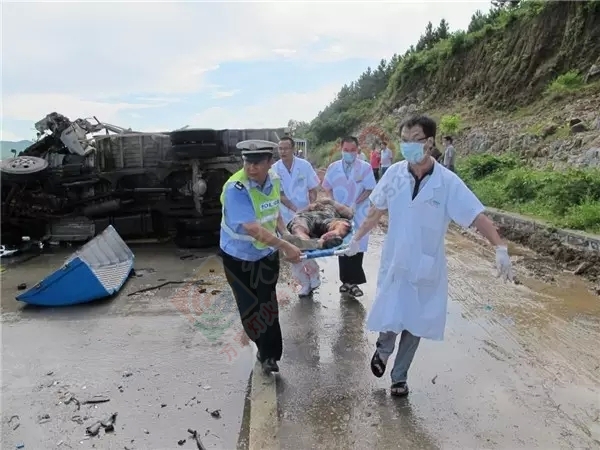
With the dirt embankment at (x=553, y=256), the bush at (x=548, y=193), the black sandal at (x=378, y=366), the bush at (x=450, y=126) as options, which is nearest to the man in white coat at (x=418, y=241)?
the black sandal at (x=378, y=366)

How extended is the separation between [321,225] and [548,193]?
622 centimetres

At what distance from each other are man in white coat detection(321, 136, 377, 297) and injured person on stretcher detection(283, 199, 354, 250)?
0.26m

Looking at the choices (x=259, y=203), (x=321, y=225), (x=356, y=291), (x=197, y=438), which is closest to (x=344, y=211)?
(x=321, y=225)

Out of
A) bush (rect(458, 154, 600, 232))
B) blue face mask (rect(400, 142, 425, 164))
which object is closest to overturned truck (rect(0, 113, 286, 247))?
bush (rect(458, 154, 600, 232))

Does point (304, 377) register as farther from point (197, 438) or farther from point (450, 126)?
point (450, 126)

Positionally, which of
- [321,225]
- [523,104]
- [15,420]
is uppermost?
[523,104]

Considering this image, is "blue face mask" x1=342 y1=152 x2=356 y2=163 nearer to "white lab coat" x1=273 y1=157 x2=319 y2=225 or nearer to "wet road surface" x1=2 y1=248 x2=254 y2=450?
"white lab coat" x1=273 y1=157 x2=319 y2=225

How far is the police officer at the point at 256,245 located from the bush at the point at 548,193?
5.69 m

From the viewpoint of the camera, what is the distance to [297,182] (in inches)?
229

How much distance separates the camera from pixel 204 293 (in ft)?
20.4

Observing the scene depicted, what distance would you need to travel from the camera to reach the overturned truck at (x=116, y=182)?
8.69 m

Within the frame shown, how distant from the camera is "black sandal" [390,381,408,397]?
11.7 feet

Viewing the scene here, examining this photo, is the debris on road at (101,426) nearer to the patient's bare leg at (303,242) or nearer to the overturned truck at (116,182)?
the patient's bare leg at (303,242)

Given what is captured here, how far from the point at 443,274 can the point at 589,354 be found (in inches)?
67.1
